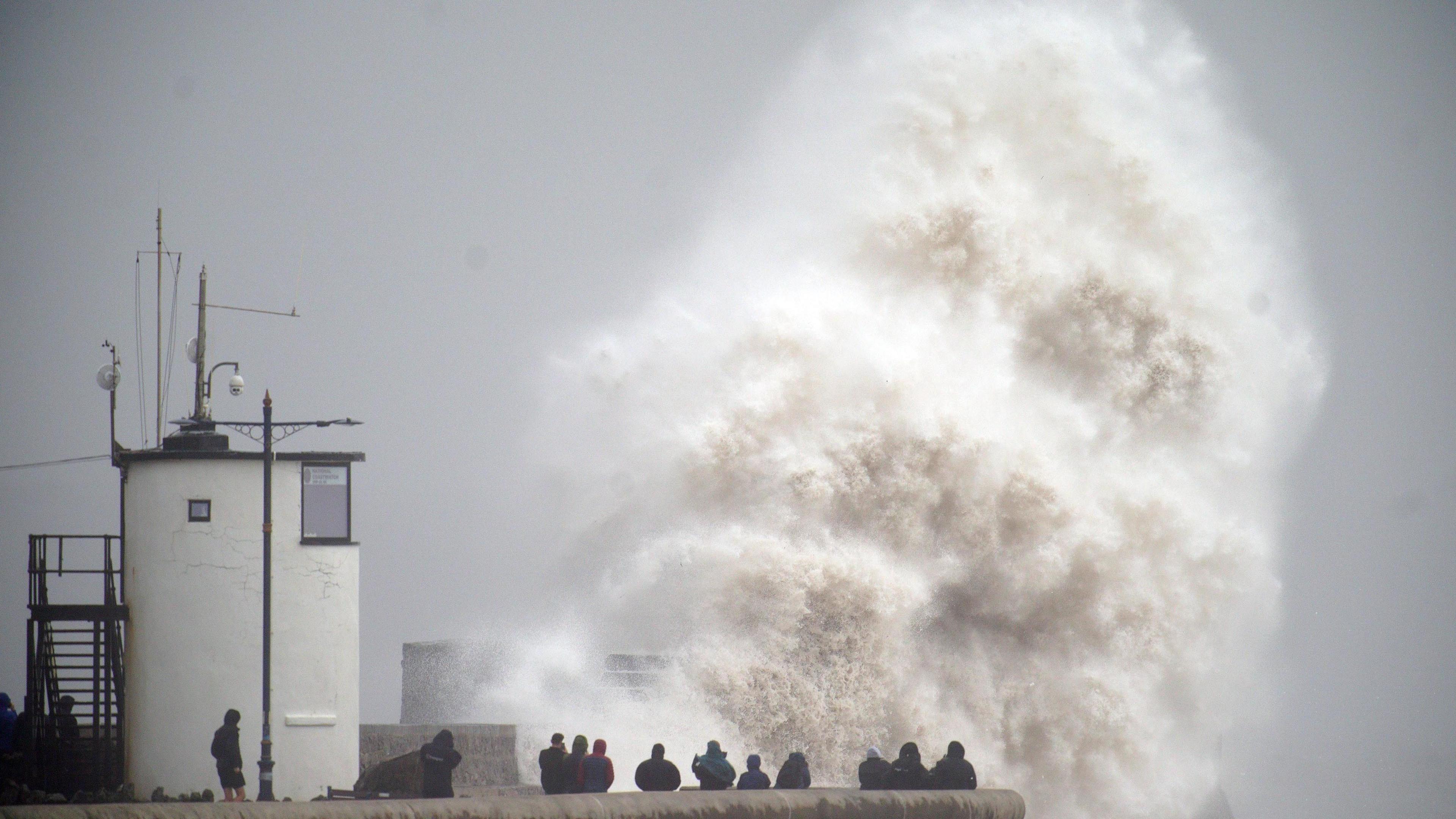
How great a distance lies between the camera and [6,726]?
15242mm

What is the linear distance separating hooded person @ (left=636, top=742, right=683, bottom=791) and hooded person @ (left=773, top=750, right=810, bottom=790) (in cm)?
135

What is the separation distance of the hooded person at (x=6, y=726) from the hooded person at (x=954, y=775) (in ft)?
29.2

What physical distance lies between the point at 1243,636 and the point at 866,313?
10.2 meters

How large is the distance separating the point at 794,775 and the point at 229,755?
536 cm

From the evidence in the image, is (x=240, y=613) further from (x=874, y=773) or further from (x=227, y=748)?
(x=874, y=773)

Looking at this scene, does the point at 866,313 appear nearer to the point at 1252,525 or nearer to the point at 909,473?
the point at 909,473

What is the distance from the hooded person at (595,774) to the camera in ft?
A: 44.5

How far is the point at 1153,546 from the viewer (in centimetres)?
2975

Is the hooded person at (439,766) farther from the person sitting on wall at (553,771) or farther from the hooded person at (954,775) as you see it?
the hooded person at (954,775)

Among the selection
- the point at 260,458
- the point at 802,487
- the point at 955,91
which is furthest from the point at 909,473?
the point at 260,458

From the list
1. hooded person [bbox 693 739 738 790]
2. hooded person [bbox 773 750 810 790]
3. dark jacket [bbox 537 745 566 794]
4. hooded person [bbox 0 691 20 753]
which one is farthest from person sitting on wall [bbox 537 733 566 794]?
hooded person [bbox 0 691 20 753]

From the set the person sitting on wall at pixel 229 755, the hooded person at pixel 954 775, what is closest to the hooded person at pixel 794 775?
the hooded person at pixel 954 775

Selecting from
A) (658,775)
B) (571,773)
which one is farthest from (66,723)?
(658,775)

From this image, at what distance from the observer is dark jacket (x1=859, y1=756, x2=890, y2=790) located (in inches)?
557
